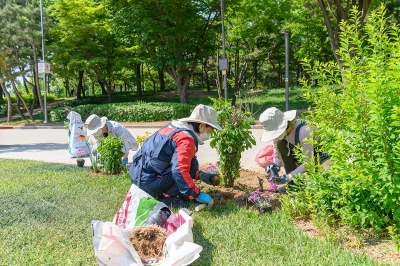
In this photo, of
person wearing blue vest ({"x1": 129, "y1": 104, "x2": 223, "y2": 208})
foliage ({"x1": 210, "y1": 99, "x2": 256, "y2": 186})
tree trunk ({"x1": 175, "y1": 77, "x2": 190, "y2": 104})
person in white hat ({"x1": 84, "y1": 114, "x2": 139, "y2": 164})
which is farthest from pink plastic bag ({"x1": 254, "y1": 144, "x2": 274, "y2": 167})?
Result: tree trunk ({"x1": 175, "y1": 77, "x2": 190, "y2": 104})

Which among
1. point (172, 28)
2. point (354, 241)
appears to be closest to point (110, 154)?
point (354, 241)

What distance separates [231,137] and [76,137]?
12.4ft

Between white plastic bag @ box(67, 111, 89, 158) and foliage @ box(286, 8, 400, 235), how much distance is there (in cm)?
508

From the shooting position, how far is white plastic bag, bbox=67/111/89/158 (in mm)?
7391

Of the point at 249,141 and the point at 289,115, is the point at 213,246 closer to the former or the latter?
the point at 289,115

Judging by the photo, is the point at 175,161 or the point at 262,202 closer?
the point at 175,161

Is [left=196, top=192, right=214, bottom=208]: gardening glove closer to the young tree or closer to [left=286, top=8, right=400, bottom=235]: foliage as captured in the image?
[left=286, top=8, right=400, bottom=235]: foliage

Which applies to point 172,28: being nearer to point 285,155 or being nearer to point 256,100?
point 256,100

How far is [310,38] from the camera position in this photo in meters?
29.1

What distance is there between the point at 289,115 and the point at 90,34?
70.3ft

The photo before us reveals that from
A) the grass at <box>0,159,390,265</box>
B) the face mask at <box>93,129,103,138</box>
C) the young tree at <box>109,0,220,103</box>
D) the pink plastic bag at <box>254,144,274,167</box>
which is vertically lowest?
the grass at <box>0,159,390,265</box>

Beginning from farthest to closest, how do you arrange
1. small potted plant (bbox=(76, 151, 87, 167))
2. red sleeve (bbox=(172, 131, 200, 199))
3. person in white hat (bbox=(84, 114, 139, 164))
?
small potted plant (bbox=(76, 151, 87, 167))
person in white hat (bbox=(84, 114, 139, 164))
red sleeve (bbox=(172, 131, 200, 199))

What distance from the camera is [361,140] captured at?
2922 mm

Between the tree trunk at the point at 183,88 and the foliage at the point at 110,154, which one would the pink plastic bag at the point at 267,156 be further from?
the tree trunk at the point at 183,88
